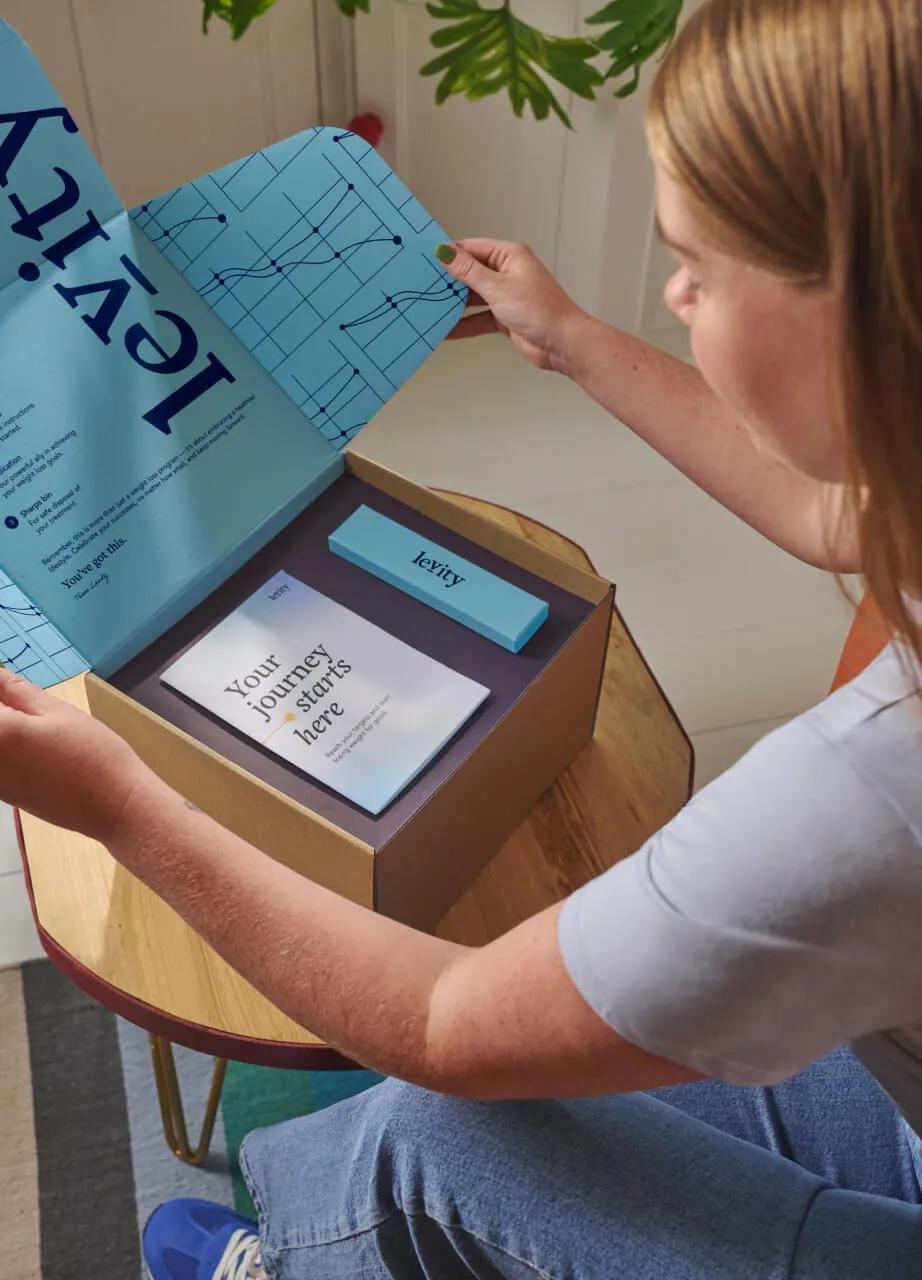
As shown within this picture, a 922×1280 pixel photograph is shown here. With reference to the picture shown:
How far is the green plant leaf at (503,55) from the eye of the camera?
142 cm

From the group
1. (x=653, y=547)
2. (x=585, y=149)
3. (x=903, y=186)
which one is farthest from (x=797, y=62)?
(x=585, y=149)

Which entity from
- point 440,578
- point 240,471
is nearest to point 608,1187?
point 440,578

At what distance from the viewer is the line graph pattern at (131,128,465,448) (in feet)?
3.15

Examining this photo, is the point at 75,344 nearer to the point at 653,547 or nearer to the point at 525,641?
the point at 525,641

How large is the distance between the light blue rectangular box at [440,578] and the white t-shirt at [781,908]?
318mm

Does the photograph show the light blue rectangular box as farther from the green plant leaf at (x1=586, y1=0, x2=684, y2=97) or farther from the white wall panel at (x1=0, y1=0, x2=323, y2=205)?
the white wall panel at (x1=0, y1=0, x2=323, y2=205)

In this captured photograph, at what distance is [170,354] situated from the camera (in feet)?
3.09

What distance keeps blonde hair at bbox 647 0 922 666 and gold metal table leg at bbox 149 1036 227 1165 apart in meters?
0.80

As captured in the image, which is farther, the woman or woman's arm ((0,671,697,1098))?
woman's arm ((0,671,697,1098))

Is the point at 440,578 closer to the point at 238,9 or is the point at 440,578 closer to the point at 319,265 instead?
the point at 319,265

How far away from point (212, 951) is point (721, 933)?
46 cm

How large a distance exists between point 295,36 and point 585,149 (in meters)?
0.48

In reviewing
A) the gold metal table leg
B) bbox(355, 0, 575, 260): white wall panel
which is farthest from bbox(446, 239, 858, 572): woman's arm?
bbox(355, 0, 575, 260): white wall panel

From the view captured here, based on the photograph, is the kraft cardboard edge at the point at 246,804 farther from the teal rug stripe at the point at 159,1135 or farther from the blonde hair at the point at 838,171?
the teal rug stripe at the point at 159,1135
